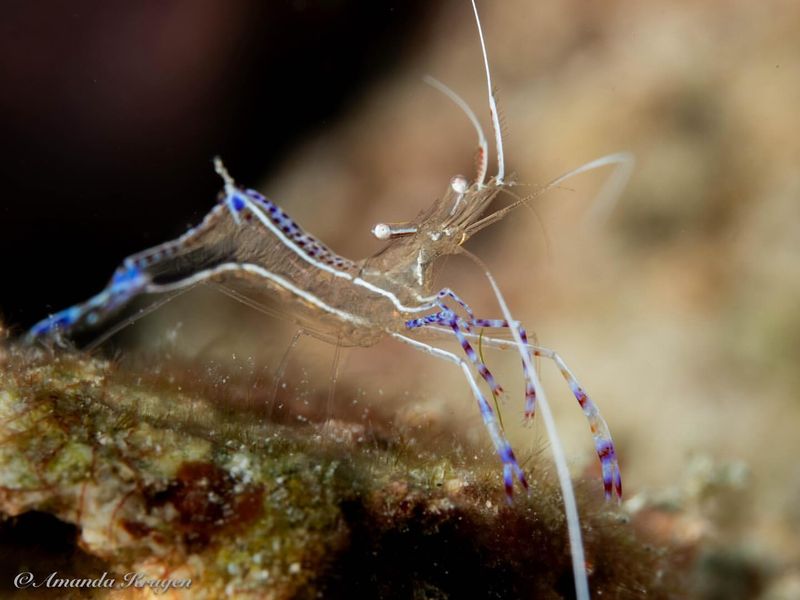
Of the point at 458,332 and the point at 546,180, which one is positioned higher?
the point at 546,180

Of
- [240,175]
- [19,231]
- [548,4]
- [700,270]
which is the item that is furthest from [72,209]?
[700,270]

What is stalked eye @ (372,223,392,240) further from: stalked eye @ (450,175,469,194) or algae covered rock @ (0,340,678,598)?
algae covered rock @ (0,340,678,598)

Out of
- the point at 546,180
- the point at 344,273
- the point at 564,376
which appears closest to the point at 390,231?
the point at 344,273

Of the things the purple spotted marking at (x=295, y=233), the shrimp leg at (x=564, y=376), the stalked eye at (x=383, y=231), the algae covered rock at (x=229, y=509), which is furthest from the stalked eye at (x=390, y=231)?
the algae covered rock at (x=229, y=509)

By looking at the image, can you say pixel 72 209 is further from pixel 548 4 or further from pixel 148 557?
pixel 548 4

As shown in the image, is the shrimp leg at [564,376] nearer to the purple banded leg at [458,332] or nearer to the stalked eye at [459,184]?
the purple banded leg at [458,332]

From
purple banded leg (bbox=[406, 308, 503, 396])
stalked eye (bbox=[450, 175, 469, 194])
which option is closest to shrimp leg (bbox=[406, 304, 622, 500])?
purple banded leg (bbox=[406, 308, 503, 396])

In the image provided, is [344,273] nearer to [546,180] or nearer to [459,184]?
[459,184]
